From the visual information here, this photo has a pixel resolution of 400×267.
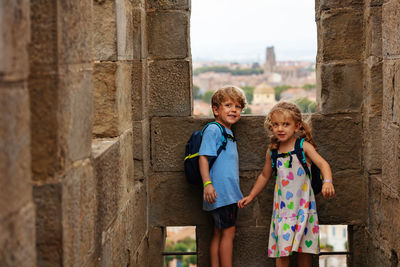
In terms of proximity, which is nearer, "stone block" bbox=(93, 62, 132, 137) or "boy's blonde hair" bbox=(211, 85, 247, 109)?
"stone block" bbox=(93, 62, 132, 137)

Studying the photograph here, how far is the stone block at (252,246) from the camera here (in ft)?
14.9

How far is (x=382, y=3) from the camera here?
160 inches

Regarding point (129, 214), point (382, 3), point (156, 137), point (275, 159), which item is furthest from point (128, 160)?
point (382, 3)

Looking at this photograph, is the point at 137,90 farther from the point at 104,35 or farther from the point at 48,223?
the point at 48,223

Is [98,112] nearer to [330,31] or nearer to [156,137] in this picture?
[156,137]

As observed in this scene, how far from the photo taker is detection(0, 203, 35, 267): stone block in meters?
1.82

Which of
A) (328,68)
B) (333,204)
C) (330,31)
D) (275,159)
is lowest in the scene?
(333,204)

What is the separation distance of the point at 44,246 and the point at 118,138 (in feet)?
4.18

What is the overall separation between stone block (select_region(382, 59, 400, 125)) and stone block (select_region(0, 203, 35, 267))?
2.40 m

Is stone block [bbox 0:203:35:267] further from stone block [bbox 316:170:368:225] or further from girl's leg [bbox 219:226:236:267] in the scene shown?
stone block [bbox 316:170:368:225]

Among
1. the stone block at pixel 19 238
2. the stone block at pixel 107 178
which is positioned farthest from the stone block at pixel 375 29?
the stone block at pixel 19 238

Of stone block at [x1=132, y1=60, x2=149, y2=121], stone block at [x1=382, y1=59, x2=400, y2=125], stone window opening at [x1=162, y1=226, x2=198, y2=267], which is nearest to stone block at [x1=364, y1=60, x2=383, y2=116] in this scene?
stone block at [x1=382, y1=59, x2=400, y2=125]

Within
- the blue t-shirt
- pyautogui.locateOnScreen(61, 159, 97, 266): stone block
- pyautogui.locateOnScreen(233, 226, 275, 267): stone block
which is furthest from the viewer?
pyautogui.locateOnScreen(233, 226, 275, 267): stone block

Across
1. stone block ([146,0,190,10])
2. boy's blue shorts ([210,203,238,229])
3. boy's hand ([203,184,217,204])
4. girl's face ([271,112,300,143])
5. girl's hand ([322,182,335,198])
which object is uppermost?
stone block ([146,0,190,10])
